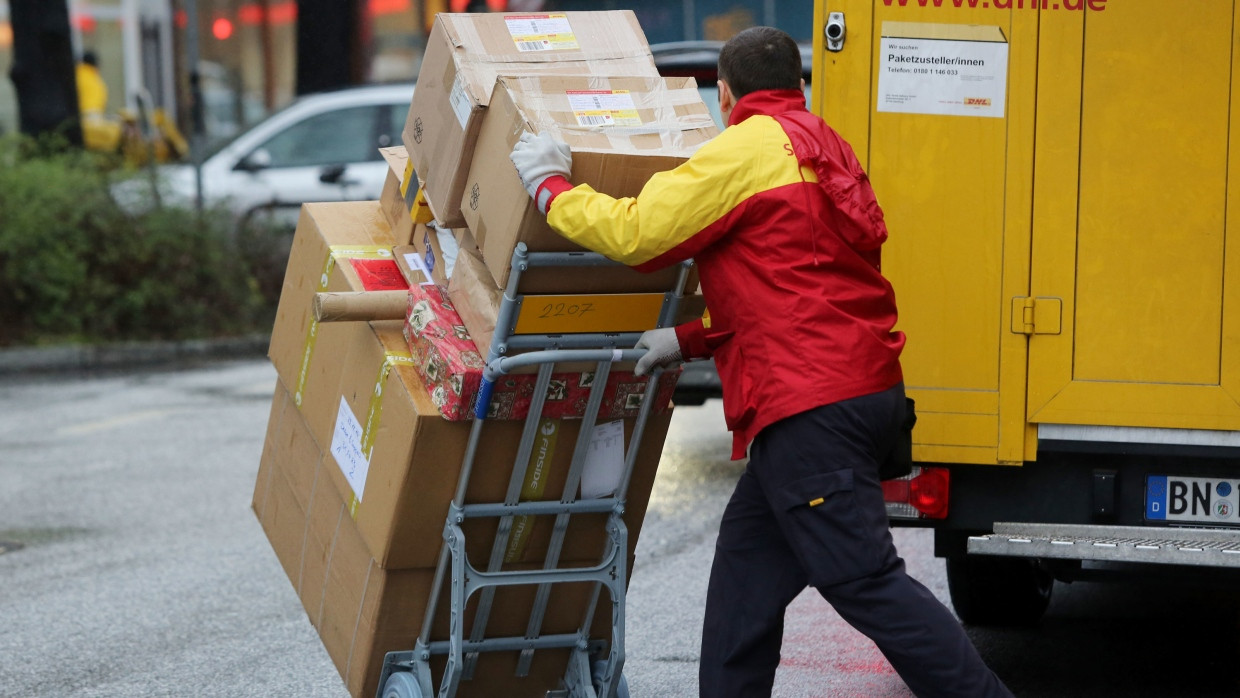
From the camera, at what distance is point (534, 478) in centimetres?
378

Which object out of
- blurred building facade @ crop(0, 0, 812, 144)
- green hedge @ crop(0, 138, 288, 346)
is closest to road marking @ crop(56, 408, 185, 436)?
green hedge @ crop(0, 138, 288, 346)

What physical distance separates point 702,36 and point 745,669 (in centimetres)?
678

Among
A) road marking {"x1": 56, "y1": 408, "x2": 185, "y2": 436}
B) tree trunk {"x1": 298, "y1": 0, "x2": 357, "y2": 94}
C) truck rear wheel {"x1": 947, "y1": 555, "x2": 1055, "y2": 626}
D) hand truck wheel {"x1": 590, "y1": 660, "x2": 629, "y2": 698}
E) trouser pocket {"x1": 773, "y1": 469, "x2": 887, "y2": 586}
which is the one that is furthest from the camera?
tree trunk {"x1": 298, "y1": 0, "x2": 357, "y2": 94}

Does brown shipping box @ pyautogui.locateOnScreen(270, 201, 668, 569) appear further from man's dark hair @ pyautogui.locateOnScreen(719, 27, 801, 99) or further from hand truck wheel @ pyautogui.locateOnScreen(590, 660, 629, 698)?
man's dark hair @ pyautogui.locateOnScreen(719, 27, 801, 99)

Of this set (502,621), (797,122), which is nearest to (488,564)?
(502,621)

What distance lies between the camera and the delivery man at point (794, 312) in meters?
3.32

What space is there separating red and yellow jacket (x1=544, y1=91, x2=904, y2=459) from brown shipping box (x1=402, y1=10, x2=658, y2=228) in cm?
37

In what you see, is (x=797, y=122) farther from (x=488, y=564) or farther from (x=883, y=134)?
(x=488, y=564)

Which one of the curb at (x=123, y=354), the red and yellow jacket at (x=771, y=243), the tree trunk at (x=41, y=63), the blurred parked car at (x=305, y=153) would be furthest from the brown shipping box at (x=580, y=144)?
the tree trunk at (x=41, y=63)

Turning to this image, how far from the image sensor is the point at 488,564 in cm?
386

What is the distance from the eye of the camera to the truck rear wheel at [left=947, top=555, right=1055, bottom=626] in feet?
17.2

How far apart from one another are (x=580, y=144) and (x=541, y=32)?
1.40 ft

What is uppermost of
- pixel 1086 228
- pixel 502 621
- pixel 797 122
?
pixel 797 122

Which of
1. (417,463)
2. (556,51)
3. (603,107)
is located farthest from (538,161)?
(417,463)
